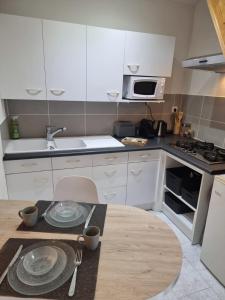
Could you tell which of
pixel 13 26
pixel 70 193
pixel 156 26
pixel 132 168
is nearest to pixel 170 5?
pixel 156 26

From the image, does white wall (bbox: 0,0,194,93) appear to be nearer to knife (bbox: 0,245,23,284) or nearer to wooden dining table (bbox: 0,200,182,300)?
wooden dining table (bbox: 0,200,182,300)

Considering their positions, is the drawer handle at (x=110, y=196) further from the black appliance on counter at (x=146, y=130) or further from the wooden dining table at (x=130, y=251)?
the wooden dining table at (x=130, y=251)

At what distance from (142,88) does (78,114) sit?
76 cm

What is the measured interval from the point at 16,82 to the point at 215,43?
1.98m

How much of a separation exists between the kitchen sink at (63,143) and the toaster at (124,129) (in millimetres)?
129

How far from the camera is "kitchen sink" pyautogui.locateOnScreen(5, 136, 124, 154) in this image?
212 cm

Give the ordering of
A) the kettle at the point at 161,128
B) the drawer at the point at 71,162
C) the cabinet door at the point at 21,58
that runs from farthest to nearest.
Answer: the kettle at the point at 161,128
the drawer at the point at 71,162
the cabinet door at the point at 21,58

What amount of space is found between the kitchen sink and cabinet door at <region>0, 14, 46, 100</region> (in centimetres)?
50

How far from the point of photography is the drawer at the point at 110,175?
209cm

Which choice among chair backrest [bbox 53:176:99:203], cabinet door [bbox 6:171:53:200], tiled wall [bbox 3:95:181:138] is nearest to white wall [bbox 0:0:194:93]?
tiled wall [bbox 3:95:181:138]

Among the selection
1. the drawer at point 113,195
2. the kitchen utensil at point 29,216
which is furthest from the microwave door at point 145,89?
the kitchen utensil at point 29,216

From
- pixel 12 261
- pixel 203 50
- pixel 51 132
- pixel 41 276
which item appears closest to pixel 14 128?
pixel 51 132

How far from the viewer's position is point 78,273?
0.77m

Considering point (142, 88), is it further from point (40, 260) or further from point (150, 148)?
point (40, 260)
